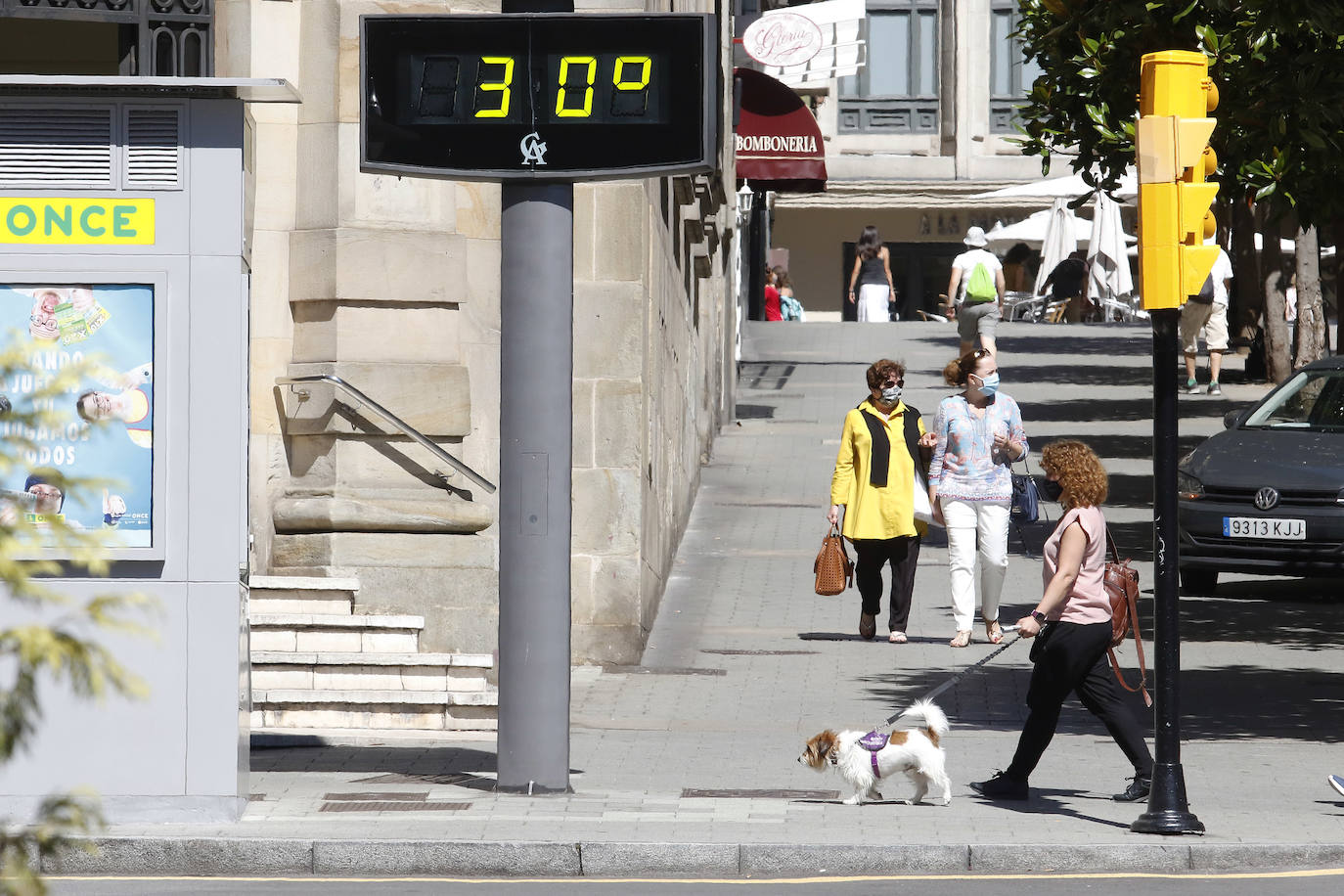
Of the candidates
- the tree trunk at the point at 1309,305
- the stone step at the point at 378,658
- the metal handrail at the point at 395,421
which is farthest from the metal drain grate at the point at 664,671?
the tree trunk at the point at 1309,305

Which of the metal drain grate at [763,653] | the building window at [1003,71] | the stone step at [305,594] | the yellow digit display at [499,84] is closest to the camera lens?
the yellow digit display at [499,84]

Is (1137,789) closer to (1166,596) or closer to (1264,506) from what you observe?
(1166,596)

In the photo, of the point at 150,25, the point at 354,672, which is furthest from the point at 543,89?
the point at 150,25

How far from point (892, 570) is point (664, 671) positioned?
198cm

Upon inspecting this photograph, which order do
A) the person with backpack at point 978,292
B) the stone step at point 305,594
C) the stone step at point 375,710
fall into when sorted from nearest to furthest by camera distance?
the stone step at point 375,710 → the stone step at point 305,594 → the person with backpack at point 978,292

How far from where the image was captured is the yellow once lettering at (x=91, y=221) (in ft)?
27.8

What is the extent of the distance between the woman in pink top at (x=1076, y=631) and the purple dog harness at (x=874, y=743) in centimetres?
68

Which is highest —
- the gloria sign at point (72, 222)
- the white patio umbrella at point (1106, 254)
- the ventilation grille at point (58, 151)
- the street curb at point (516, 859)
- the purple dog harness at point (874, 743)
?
the white patio umbrella at point (1106, 254)

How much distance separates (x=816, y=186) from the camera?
28125 mm

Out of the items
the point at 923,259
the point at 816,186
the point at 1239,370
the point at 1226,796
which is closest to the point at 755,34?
the point at 816,186

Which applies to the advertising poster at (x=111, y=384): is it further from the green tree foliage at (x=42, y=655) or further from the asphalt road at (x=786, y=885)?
the green tree foliage at (x=42, y=655)

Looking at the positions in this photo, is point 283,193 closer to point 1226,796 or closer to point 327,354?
point 327,354

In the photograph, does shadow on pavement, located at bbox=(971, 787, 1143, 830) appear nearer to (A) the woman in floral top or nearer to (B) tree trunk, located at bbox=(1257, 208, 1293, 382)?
(A) the woman in floral top

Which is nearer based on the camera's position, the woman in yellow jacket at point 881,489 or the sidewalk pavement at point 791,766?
the sidewalk pavement at point 791,766
